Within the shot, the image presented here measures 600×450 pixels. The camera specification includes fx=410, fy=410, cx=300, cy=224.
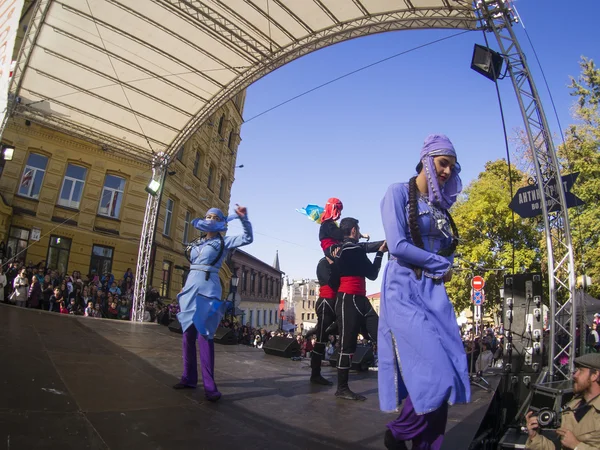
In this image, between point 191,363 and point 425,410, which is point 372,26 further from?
point 425,410

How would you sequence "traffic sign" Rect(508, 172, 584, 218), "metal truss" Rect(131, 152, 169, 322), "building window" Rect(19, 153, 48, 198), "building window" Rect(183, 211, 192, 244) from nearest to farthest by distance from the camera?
"traffic sign" Rect(508, 172, 584, 218), "metal truss" Rect(131, 152, 169, 322), "building window" Rect(19, 153, 48, 198), "building window" Rect(183, 211, 192, 244)

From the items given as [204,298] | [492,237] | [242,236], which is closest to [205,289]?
[204,298]

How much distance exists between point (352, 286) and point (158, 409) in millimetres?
2197

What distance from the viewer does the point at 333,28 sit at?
11.4 metres

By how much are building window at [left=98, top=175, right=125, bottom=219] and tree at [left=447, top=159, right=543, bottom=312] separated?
17578 mm

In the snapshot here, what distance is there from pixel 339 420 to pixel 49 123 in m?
14.6

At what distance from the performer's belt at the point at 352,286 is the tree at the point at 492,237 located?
18908mm

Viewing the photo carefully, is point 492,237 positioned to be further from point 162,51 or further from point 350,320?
point 350,320

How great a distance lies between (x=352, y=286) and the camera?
4340 millimetres

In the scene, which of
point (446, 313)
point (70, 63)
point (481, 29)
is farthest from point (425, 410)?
point (70, 63)

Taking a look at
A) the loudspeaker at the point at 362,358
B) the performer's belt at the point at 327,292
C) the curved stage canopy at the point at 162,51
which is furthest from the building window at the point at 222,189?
the performer's belt at the point at 327,292

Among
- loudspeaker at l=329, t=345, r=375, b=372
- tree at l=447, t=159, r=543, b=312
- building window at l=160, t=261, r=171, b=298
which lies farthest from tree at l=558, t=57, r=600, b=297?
building window at l=160, t=261, r=171, b=298

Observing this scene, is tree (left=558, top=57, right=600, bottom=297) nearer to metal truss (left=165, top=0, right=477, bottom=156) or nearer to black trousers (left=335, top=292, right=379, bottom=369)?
metal truss (left=165, top=0, right=477, bottom=156)

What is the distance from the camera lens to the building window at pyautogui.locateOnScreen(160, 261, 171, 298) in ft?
72.1
